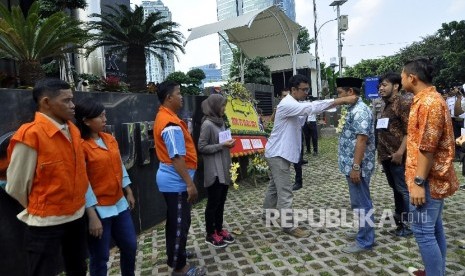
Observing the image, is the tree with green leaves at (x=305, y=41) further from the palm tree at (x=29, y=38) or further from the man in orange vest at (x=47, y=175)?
the man in orange vest at (x=47, y=175)

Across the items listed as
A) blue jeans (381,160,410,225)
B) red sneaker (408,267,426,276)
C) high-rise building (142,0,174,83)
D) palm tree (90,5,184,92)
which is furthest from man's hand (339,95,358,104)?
high-rise building (142,0,174,83)

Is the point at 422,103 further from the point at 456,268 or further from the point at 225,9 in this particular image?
the point at 225,9

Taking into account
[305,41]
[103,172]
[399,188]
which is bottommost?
[399,188]

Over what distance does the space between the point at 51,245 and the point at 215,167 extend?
1987 millimetres

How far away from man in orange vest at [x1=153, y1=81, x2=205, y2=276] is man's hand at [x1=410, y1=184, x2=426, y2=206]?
1.65 m

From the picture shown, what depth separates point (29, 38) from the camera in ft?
23.9

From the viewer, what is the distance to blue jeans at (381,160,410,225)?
12.5 ft

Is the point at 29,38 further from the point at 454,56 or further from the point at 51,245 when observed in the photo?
the point at 454,56

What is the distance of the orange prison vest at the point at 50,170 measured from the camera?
6.75 ft

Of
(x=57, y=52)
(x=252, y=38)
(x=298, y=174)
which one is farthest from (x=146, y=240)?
(x=252, y=38)

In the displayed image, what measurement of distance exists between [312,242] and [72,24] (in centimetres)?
728

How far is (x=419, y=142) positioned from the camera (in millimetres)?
2410

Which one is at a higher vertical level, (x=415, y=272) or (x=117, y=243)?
(x=117, y=243)

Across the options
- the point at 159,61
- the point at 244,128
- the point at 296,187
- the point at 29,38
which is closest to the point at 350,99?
the point at 296,187
